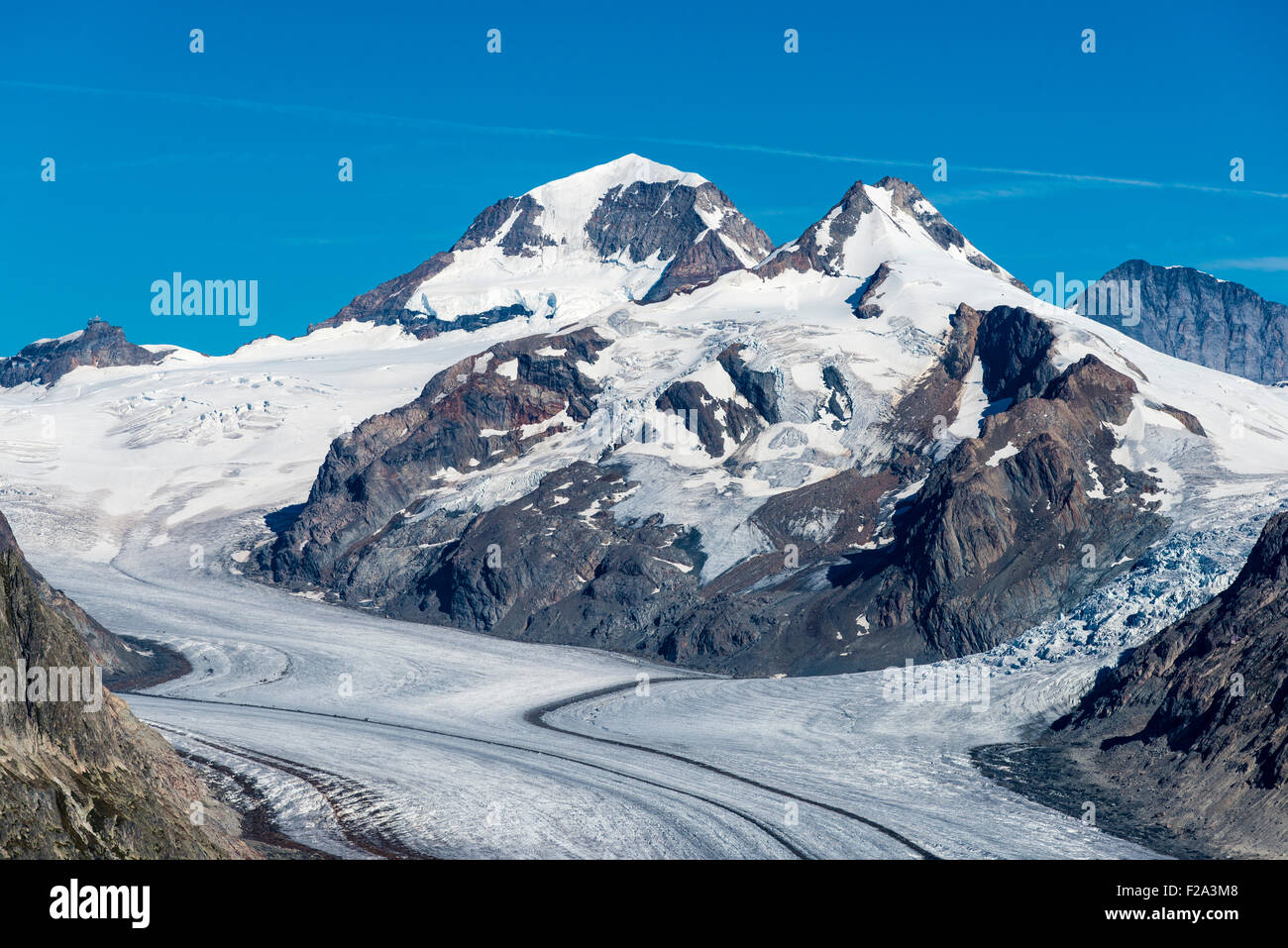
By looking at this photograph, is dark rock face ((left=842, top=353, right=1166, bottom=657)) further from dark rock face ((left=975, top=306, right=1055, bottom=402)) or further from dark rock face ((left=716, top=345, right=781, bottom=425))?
dark rock face ((left=716, top=345, right=781, bottom=425))

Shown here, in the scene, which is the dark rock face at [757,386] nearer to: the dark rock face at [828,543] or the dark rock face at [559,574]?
the dark rock face at [828,543]

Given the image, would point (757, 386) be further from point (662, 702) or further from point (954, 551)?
point (662, 702)

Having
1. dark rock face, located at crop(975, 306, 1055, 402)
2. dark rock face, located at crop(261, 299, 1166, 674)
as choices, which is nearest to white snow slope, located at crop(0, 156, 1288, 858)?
dark rock face, located at crop(975, 306, 1055, 402)

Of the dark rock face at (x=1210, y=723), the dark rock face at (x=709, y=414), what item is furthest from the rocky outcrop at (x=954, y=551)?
the dark rock face at (x=1210, y=723)

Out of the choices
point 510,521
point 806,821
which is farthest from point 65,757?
point 510,521

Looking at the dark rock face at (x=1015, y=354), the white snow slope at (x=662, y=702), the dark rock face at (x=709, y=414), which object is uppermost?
the dark rock face at (x=1015, y=354)
